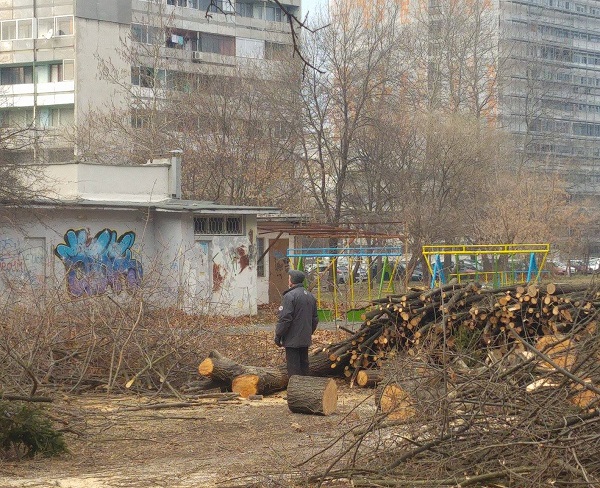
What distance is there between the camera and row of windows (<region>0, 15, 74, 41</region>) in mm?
66312

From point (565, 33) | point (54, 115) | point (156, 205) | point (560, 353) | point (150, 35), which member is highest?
point (565, 33)

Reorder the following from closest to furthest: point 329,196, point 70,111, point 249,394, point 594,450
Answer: point 594,450
point 249,394
point 329,196
point 70,111

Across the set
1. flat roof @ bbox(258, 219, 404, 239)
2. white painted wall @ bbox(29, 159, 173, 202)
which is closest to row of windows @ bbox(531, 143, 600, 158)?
flat roof @ bbox(258, 219, 404, 239)

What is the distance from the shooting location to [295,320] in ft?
48.8

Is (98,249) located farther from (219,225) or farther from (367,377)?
(367,377)

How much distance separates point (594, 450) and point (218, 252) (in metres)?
25.0

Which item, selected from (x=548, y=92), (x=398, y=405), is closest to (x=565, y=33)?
(x=548, y=92)

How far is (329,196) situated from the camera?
173ft

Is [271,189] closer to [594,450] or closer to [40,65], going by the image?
[40,65]

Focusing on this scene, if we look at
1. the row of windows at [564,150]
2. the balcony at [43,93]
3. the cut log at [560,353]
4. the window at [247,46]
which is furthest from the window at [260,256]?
the row of windows at [564,150]

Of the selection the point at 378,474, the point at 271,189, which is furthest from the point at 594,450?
the point at 271,189

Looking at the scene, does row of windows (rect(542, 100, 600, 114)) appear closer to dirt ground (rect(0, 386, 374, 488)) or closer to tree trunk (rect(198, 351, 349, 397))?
tree trunk (rect(198, 351, 349, 397))

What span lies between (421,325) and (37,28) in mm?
56352

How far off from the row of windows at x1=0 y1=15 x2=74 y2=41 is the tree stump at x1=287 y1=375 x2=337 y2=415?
56310mm
